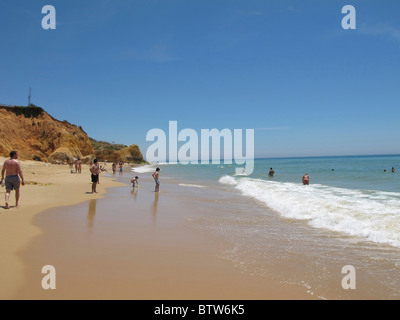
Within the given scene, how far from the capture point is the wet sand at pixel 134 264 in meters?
3.43

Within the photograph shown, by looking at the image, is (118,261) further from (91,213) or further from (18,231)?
(91,213)

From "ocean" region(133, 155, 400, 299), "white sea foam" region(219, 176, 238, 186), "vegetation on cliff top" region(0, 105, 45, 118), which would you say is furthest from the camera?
"vegetation on cliff top" region(0, 105, 45, 118)

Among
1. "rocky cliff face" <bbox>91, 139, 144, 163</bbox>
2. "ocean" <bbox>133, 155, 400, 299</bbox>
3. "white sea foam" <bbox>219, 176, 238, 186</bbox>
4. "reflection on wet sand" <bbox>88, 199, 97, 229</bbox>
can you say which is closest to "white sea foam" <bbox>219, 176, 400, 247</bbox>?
"ocean" <bbox>133, 155, 400, 299</bbox>

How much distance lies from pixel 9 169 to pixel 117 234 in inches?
190

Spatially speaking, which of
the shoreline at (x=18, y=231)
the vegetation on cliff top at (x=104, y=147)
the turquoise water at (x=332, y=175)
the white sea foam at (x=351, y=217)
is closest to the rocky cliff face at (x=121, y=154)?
the vegetation on cliff top at (x=104, y=147)

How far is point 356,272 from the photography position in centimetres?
430

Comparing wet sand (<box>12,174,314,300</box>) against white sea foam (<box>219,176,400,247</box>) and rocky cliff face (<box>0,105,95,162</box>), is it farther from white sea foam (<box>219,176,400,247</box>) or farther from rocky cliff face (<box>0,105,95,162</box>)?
rocky cliff face (<box>0,105,95,162</box>)

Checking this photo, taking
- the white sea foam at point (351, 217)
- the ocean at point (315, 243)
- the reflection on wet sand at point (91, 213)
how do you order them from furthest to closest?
the reflection on wet sand at point (91, 213)
the white sea foam at point (351, 217)
the ocean at point (315, 243)

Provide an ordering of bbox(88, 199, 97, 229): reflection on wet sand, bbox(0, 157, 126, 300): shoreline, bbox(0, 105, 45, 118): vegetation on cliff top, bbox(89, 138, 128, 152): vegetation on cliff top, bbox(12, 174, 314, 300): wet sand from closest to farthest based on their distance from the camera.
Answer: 1. bbox(12, 174, 314, 300): wet sand
2. bbox(0, 157, 126, 300): shoreline
3. bbox(88, 199, 97, 229): reflection on wet sand
4. bbox(0, 105, 45, 118): vegetation on cliff top
5. bbox(89, 138, 128, 152): vegetation on cliff top

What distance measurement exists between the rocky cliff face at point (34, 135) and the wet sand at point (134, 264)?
121ft

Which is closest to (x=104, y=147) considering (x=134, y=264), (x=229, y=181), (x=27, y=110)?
(x=27, y=110)

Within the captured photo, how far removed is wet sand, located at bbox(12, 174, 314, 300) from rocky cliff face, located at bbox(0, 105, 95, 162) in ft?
121

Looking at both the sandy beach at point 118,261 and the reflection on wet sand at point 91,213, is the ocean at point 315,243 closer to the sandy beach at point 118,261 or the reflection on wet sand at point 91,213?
the sandy beach at point 118,261

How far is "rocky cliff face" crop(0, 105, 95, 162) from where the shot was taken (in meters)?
39.8
